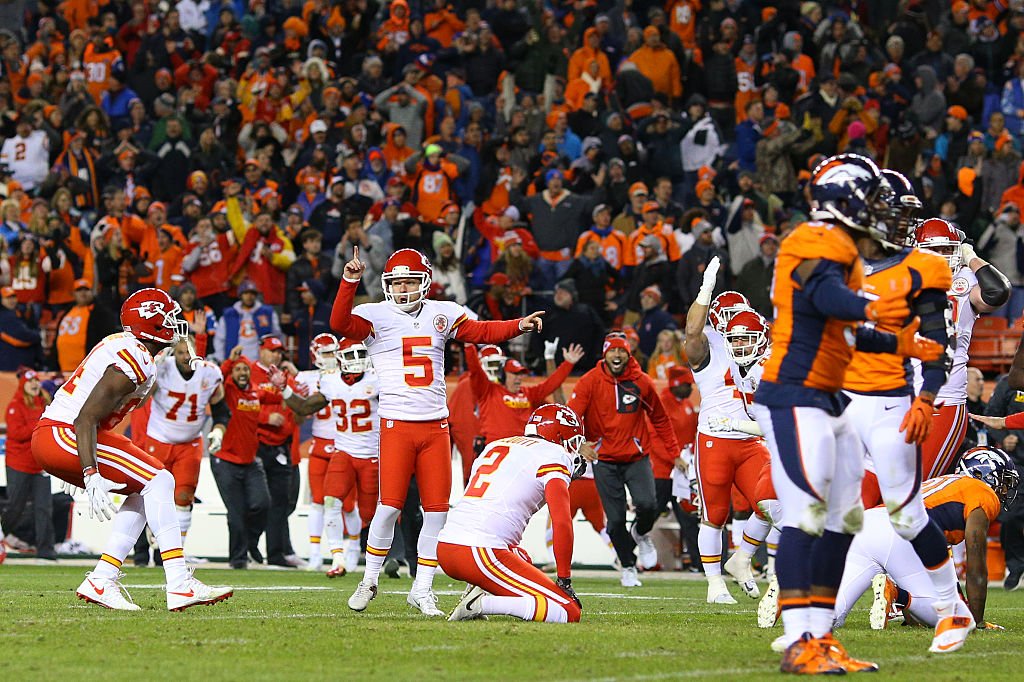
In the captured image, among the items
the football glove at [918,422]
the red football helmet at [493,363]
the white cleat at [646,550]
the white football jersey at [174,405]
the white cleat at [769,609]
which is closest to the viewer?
the football glove at [918,422]

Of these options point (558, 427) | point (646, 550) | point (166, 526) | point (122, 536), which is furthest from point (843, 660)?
point (646, 550)

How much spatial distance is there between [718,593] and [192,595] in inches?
158

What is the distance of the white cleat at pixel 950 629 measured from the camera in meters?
7.55

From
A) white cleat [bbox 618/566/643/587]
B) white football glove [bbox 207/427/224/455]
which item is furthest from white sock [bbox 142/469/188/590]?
white football glove [bbox 207/427/224/455]

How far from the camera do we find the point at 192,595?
9133mm

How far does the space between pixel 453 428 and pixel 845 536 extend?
9773 mm

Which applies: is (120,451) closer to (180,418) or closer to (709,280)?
(709,280)

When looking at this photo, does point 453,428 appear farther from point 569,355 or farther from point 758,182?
point 758,182

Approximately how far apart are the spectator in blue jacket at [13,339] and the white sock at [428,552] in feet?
31.2

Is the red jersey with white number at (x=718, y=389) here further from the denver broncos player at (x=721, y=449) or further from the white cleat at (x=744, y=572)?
the white cleat at (x=744, y=572)

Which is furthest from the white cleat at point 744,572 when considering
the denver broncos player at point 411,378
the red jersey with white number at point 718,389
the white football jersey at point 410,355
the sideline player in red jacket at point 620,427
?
the white football jersey at point 410,355

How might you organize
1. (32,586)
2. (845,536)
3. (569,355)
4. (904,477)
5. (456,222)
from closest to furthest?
(845,536), (904,477), (32,586), (569,355), (456,222)

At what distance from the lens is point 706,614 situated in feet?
32.4

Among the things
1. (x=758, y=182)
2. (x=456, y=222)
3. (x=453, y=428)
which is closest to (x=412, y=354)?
(x=453, y=428)
